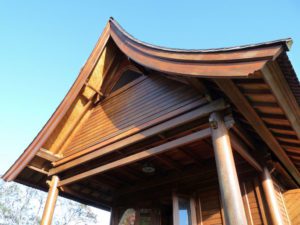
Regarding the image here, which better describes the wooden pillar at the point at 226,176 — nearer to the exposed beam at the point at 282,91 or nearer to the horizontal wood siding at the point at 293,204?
the exposed beam at the point at 282,91

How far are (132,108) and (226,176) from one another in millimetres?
2698

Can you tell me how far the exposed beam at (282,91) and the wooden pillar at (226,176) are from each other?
0.85m

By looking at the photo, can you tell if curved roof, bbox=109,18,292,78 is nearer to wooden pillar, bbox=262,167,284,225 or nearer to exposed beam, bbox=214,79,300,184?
exposed beam, bbox=214,79,300,184

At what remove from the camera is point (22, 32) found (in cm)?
974

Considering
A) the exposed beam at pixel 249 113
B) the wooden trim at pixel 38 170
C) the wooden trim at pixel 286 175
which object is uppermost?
the wooden trim at pixel 38 170

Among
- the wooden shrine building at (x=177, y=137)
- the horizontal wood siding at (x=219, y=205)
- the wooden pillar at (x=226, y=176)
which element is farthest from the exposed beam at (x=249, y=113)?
the horizontal wood siding at (x=219, y=205)

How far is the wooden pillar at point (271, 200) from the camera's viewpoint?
14.9 feet

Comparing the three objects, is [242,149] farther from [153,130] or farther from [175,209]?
[175,209]

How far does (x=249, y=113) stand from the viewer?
363cm

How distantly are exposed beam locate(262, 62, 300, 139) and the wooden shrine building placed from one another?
0.05 feet

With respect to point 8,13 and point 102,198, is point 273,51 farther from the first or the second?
point 8,13

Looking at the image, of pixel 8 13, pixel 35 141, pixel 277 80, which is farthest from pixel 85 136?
pixel 8 13

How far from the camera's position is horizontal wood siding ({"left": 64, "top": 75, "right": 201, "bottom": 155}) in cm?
449

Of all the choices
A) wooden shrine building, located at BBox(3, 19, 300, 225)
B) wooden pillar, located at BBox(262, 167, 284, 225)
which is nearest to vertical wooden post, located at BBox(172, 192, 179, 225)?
wooden shrine building, located at BBox(3, 19, 300, 225)
